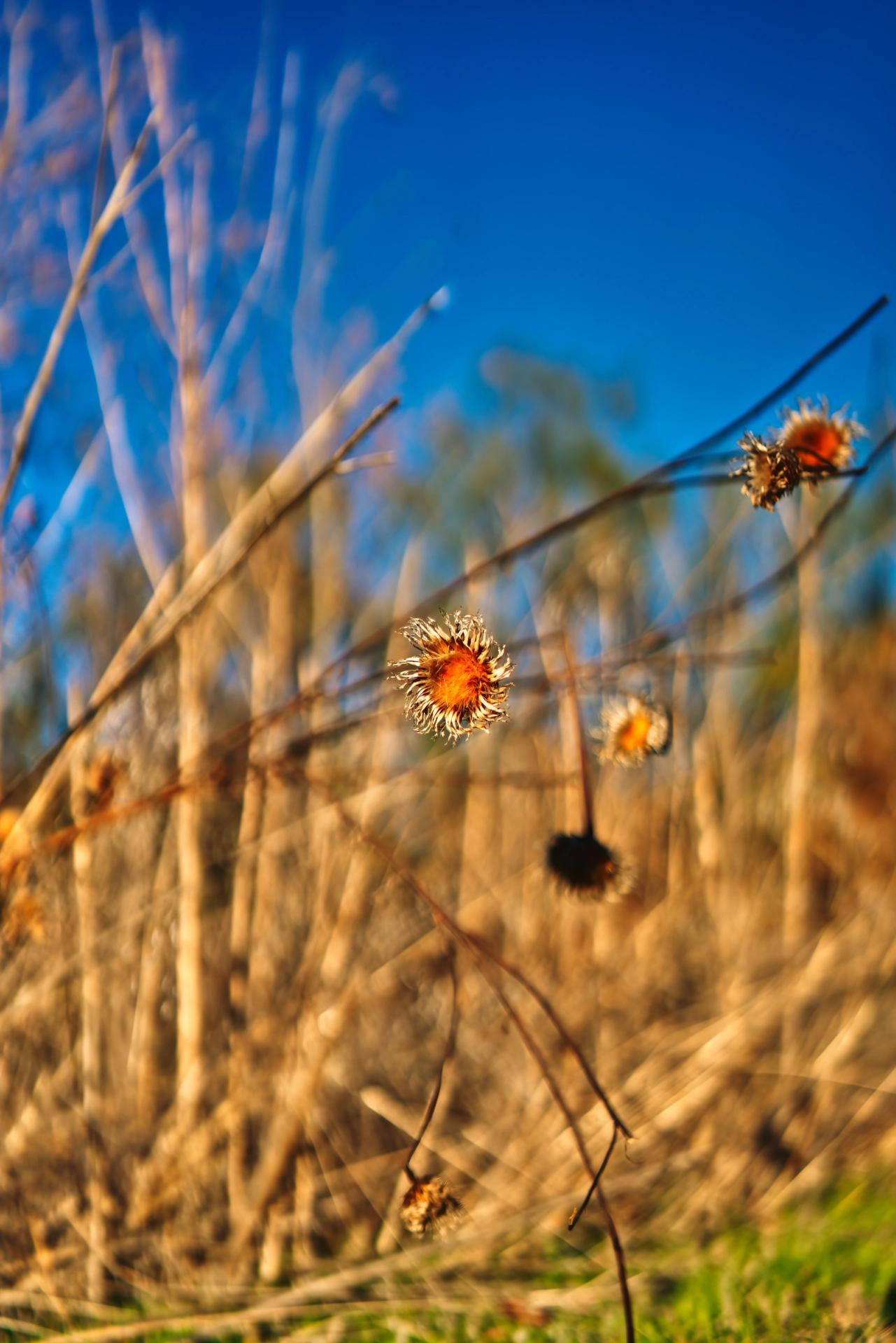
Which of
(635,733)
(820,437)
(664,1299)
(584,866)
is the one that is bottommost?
(664,1299)

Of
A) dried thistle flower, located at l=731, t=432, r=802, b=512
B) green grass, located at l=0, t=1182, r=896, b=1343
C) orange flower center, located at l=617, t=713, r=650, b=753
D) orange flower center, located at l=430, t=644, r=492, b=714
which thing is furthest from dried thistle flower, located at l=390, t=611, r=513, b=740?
green grass, located at l=0, t=1182, r=896, b=1343

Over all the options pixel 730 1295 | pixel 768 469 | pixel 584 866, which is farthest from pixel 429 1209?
pixel 730 1295

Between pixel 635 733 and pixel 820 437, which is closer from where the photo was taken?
pixel 820 437

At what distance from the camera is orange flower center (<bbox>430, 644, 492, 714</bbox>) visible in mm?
754

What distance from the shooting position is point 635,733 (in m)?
1.08

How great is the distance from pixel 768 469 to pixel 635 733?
0.40 meters

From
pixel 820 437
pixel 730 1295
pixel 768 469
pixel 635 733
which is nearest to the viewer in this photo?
pixel 768 469

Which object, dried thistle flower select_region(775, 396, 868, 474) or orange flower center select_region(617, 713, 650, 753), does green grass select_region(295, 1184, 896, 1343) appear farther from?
dried thistle flower select_region(775, 396, 868, 474)

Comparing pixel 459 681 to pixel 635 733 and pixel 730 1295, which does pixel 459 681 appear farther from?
pixel 730 1295

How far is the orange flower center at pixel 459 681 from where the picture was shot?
0.75m

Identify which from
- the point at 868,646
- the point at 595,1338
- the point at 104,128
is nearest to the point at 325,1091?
the point at 595,1338

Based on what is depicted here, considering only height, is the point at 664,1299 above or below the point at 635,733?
below

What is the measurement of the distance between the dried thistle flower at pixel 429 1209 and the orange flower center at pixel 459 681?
1.45ft

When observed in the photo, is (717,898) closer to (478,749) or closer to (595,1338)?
(478,749)
